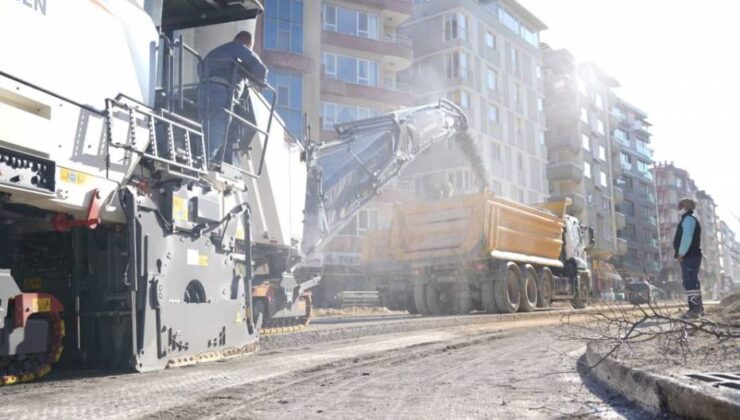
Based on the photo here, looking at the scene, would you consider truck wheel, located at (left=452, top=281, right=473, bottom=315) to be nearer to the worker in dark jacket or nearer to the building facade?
the building facade

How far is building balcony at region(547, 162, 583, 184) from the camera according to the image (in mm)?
54625

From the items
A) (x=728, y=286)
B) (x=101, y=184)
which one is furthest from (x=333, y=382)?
(x=728, y=286)

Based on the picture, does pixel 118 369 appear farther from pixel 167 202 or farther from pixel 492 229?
pixel 492 229

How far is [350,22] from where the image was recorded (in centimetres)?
3769

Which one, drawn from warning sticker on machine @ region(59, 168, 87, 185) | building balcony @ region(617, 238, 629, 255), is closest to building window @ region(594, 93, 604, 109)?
building balcony @ region(617, 238, 629, 255)

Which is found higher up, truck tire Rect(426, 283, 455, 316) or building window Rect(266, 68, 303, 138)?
building window Rect(266, 68, 303, 138)

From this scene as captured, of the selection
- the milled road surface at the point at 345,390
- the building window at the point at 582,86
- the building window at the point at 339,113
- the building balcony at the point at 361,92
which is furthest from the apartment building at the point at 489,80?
the milled road surface at the point at 345,390

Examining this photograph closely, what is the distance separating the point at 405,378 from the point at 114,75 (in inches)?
141

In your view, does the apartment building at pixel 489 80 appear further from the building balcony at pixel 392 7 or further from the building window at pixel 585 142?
the building window at pixel 585 142

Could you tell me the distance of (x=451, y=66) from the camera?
4384 centimetres

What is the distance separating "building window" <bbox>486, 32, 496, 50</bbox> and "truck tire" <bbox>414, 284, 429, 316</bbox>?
114 ft

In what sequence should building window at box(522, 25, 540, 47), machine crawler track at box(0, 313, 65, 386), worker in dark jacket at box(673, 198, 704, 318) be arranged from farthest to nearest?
building window at box(522, 25, 540, 47)
worker in dark jacket at box(673, 198, 704, 318)
machine crawler track at box(0, 313, 65, 386)

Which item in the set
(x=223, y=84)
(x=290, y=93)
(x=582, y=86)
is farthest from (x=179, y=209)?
(x=582, y=86)

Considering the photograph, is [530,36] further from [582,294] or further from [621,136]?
[582,294]
